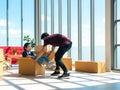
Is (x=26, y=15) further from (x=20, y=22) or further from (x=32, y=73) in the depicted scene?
(x=32, y=73)

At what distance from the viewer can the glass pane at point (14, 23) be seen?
13.6m

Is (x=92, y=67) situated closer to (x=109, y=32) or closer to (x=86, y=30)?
(x=109, y=32)

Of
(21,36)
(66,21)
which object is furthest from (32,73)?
(21,36)

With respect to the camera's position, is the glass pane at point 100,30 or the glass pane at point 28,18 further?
the glass pane at point 28,18

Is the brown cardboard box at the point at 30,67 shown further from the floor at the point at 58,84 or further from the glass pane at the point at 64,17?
the glass pane at the point at 64,17

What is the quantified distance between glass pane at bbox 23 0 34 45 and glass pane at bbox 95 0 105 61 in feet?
16.1

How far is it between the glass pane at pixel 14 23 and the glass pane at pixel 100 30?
4932mm

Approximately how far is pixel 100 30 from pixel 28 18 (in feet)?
17.9

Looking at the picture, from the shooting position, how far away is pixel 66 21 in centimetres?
1194

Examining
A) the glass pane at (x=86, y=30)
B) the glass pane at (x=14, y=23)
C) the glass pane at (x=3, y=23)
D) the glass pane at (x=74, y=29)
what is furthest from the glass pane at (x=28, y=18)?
the glass pane at (x=86, y=30)

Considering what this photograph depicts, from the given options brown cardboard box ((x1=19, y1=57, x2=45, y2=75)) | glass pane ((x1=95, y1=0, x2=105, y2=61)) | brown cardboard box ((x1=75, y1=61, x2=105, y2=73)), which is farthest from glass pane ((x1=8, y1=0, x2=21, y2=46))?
brown cardboard box ((x1=19, y1=57, x2=45, y2=75))

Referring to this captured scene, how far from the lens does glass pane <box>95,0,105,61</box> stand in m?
9.70

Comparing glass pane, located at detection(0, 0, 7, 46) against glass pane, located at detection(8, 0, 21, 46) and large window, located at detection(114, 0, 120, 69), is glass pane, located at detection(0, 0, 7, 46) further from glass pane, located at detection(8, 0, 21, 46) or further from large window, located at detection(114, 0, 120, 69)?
large window, located at detection(114, 0, 120, 69)

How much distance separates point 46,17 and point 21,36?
1.56m
